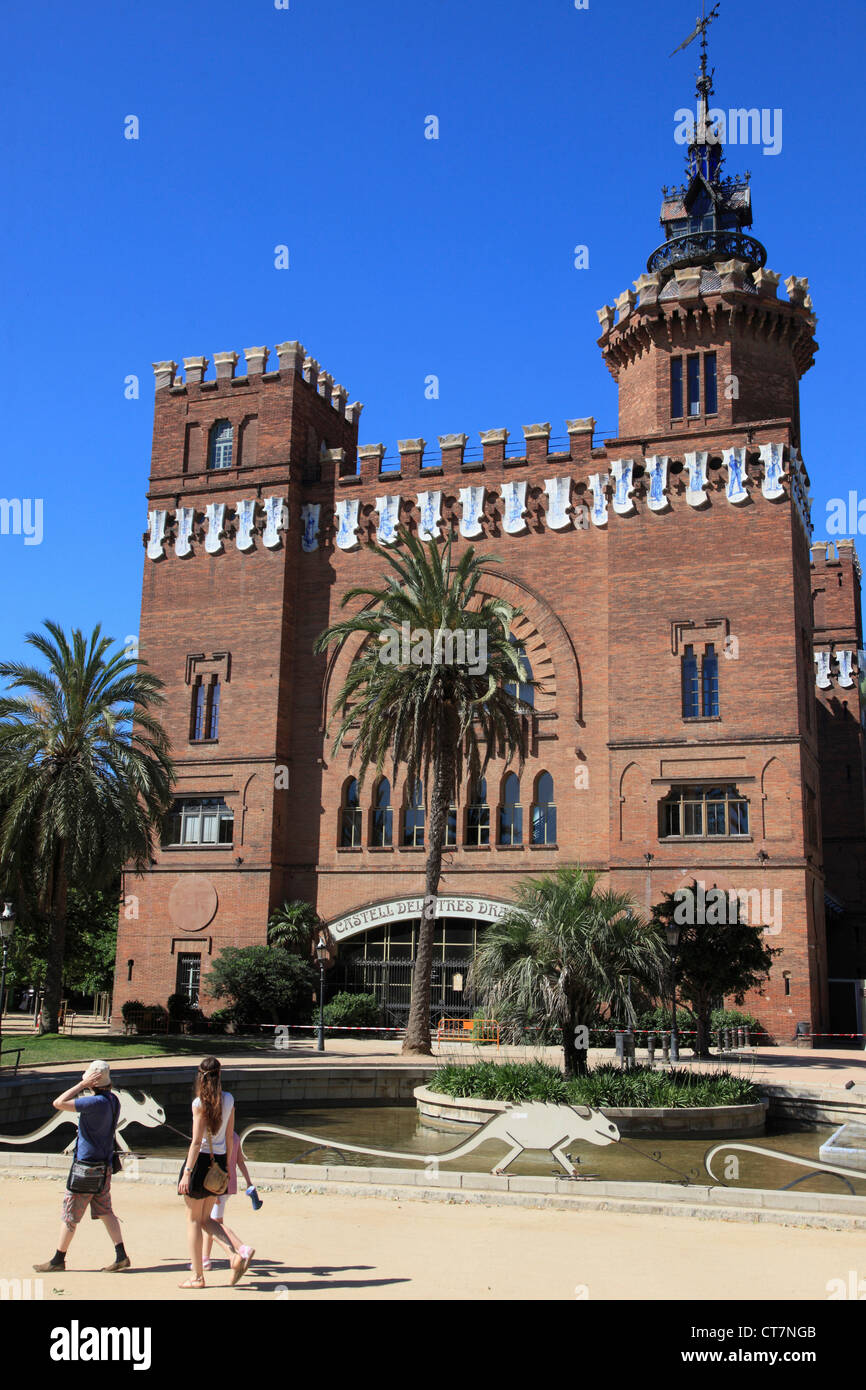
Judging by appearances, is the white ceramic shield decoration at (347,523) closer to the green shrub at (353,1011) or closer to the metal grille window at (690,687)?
the metal grille window at (690,687)

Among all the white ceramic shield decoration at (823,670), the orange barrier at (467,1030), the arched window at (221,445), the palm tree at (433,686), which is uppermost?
the arched window at (221,445)

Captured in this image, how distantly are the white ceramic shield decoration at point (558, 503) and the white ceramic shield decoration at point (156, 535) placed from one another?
45.0 feet

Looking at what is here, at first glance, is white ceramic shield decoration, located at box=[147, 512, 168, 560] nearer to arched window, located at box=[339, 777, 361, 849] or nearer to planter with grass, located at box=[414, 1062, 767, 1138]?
arched window, located at box=[339, 777, 361, 849]

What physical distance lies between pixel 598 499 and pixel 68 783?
1841 centimetres

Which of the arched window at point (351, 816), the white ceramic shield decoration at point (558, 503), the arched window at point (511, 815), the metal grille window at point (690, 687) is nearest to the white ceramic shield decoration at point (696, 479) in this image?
the white ceramic shield decoration at point (558, 503)

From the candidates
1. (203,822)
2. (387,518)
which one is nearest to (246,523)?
(387,518)

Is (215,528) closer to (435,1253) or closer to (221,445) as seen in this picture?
(221,445)

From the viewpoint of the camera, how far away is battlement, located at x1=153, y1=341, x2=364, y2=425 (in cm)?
4222

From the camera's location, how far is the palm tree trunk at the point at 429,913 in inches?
1142

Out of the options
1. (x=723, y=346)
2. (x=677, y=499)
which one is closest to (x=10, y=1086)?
(x=677, y=499)

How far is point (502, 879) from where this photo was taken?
3675cm

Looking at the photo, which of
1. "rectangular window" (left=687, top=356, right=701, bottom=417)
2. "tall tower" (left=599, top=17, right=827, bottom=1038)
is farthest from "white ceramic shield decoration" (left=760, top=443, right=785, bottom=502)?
"rectangular window" (left=687, top=356, right=701, bottom=417)

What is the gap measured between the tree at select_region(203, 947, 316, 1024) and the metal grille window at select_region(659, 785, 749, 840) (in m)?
11.6
